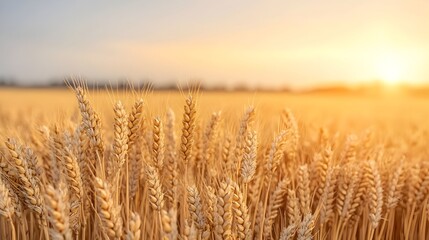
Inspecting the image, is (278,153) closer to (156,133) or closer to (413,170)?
(156,133)

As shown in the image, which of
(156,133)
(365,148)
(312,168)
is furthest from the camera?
(365,148)

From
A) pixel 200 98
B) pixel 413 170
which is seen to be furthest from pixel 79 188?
pixel 413 170

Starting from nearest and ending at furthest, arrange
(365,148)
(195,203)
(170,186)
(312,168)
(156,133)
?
(195,203) < (156,133) < (170,186) < (312,168) < (365,148)

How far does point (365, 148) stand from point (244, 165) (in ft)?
4.97

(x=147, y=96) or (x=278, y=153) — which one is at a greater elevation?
(x=147, y=96)

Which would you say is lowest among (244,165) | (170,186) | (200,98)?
(170,186)

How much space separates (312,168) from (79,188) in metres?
1.25

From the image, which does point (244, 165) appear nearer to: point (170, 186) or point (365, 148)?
point (170, 186)

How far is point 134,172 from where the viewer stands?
2.63 m

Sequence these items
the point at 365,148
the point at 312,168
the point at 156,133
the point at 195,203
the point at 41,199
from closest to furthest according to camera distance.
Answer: the point at 195,203 → the point at 41,199 → the point at 156,133 → the point at 312,168 → the point at 365,148

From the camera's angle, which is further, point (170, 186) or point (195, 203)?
point (170, 186)

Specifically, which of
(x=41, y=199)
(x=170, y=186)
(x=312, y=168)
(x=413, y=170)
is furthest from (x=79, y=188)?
(x=413, y=170)

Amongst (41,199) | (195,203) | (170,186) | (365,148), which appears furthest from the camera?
(365,148)

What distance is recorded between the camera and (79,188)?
204 centimetres
